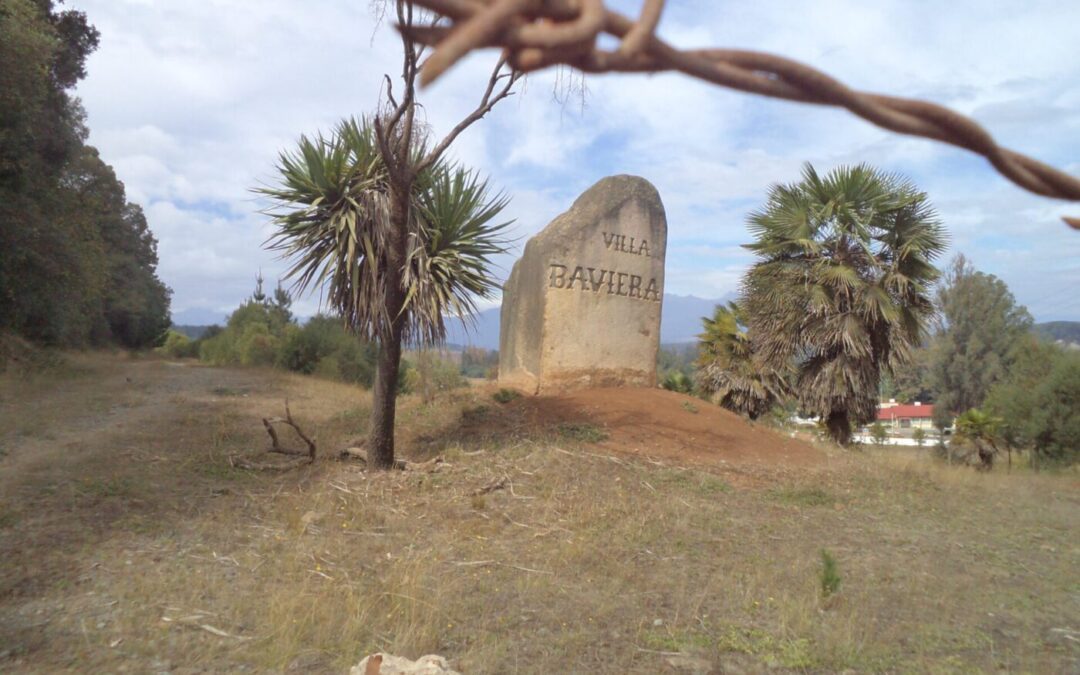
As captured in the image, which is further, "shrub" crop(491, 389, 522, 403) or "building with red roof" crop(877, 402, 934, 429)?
"building with red roof" crop(877, 402, 934, 429)

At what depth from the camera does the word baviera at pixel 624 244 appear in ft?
40.0

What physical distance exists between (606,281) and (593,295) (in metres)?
0.32

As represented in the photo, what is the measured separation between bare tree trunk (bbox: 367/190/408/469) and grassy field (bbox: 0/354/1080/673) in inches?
17.2

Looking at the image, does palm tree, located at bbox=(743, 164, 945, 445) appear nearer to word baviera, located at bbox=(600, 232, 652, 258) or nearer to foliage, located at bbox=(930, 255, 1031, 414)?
word baviera, located at bbox=(600, 232, 652, 258)

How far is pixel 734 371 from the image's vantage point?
58.7ft

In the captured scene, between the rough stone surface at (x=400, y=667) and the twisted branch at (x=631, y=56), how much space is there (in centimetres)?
306

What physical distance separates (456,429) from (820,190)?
354 inches

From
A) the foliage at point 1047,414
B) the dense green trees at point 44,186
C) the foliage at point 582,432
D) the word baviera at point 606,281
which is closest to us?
the foliage at point 582,432

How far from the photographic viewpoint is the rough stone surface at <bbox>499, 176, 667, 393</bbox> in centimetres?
1183

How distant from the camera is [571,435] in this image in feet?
34.2

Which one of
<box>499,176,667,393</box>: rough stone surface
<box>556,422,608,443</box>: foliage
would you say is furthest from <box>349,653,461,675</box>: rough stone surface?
<box>499,176,667,393</box>: rough stone surface

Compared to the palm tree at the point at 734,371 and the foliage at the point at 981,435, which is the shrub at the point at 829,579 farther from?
the foliage at the point at 981,435

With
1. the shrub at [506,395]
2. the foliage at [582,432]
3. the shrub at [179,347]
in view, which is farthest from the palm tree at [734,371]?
the shrub at [179,347]

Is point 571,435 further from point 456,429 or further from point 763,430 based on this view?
point 763,430
